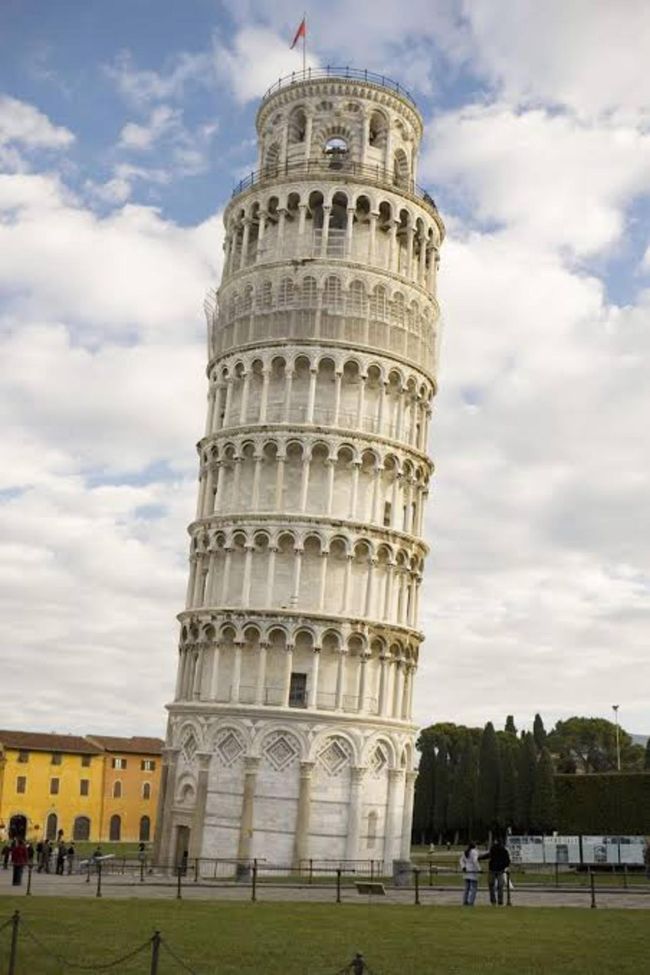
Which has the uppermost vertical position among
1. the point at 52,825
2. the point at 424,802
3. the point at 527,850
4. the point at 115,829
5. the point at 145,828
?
the point at 527,850

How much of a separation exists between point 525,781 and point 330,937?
59.3m

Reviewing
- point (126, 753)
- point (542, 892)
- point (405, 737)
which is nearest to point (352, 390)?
point (405, 737)

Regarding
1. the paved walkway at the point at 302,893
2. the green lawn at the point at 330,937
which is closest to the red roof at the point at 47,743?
the paved walkway at the point at 302,893

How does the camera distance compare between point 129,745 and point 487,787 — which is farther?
point 129,745

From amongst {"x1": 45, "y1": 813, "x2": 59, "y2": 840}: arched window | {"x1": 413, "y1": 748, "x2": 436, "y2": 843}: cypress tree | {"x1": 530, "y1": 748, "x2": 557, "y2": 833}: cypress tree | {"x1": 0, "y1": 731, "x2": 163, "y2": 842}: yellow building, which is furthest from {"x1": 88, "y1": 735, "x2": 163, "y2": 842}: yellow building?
{"x1": 530, "y1": 748, "x2": 557, "y2": 833}: cypress tree

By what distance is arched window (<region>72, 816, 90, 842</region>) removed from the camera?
100000 mm

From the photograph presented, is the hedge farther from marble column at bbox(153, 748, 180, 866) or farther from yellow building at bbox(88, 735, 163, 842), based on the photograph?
yellow building at bbox(88, 735, 163, 842)

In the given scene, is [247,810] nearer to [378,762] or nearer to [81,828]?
[378,762]

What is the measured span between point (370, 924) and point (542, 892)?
1496 centimetres

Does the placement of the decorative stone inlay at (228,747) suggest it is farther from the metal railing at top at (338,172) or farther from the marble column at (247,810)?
the metal railing at top at (338,172)

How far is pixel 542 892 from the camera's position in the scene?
3762cm

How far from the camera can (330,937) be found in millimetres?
22016

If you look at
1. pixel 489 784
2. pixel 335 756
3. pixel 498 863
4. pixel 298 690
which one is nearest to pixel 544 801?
pixel 489 784

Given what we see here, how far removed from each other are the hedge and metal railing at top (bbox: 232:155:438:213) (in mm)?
36855
